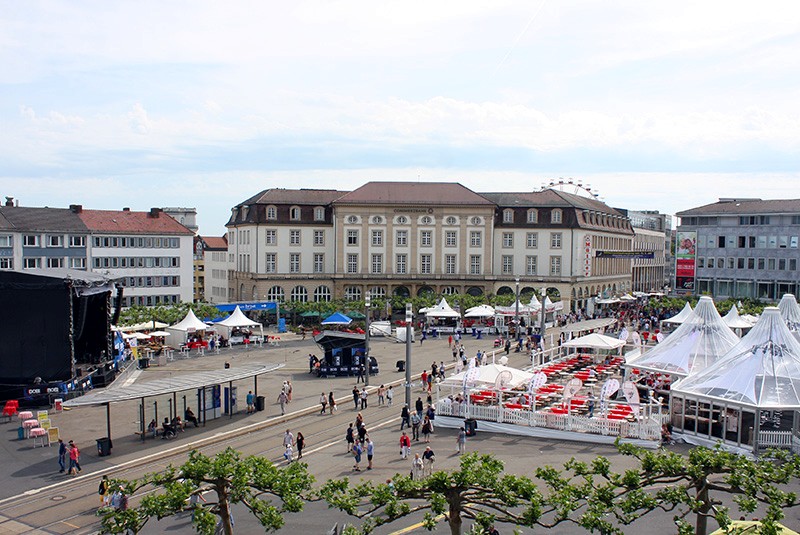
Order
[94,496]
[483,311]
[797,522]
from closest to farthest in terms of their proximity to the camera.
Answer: [797,522], [94,496], [483,311]

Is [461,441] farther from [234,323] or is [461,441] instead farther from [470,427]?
[234,323]

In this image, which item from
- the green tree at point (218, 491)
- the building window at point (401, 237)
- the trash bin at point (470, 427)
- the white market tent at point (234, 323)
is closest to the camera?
the green tree at point (218, 491)

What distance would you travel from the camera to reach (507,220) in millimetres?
82625

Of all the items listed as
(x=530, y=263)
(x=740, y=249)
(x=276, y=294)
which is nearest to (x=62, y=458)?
(x=276, y=294)

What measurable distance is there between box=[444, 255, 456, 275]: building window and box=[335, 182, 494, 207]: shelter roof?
220 inches

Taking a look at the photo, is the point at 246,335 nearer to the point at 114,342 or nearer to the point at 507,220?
the point at 114,342

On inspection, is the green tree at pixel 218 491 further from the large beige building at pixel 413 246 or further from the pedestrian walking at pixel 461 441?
the large beige building at pixel 413 246

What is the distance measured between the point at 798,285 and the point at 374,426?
62936 mm

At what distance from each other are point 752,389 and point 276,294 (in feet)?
193

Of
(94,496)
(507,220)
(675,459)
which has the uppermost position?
(507,220)

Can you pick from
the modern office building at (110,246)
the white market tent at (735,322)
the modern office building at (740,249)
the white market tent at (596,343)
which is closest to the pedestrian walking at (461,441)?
the white market tent at (596,343)

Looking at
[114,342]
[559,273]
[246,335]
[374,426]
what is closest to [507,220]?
[559,273]

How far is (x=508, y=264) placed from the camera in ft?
271

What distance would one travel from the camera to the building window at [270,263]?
81.8 metres
